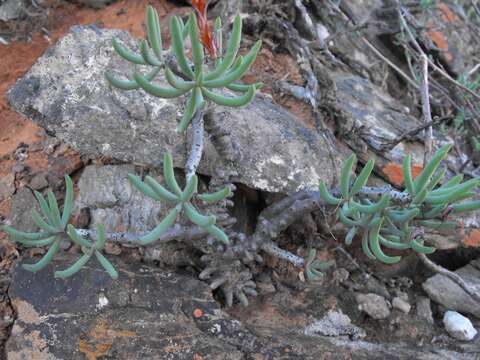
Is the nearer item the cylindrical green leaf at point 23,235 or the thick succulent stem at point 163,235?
the cylindrical green leaf at point 23,235

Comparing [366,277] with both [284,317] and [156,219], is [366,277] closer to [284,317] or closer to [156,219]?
[284,317]

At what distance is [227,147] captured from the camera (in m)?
2.50

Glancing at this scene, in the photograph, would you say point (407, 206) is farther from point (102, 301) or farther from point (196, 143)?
point (102, 301)

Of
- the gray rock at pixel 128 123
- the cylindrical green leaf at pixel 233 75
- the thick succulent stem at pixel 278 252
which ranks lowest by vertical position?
the thick succulent stem at pixel 278 252

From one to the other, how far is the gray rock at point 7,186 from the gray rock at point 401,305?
7.49 feet

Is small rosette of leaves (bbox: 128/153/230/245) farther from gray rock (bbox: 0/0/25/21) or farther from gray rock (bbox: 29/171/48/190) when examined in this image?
gray rock (bbox: 0/0/25/21)

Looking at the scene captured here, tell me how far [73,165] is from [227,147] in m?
0.98

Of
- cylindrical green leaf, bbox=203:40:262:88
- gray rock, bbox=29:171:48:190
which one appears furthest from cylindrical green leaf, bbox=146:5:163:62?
gray rock, bbox=29:171:48:190

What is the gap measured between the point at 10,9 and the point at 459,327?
168 inches

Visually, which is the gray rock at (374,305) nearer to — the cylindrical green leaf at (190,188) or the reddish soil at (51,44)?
the reddish soil at (51,44)

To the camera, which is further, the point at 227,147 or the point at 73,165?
the point at 73,165

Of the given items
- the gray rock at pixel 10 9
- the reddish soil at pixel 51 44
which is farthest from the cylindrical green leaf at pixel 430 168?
the gray rock at pixel 10 9

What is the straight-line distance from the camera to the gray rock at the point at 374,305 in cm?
260

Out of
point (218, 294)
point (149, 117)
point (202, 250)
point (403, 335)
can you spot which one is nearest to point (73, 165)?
point (149, 117)
